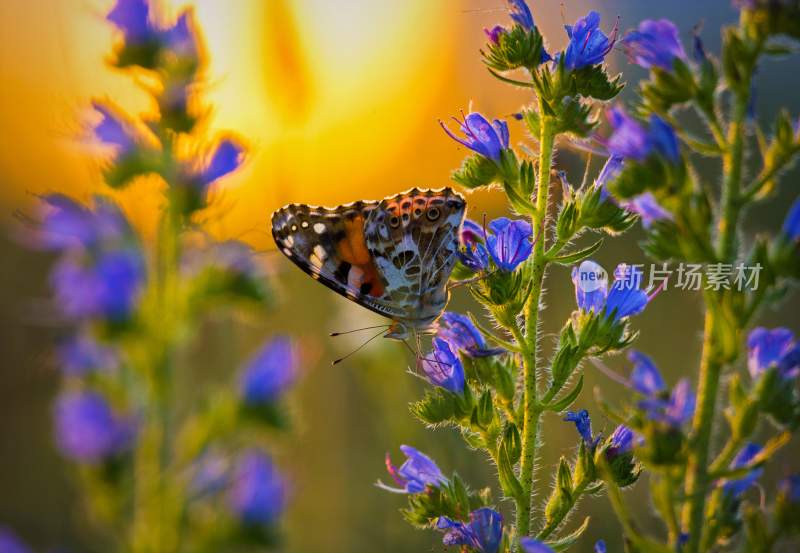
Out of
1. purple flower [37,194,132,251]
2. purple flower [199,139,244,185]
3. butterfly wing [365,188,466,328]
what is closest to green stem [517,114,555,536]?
butterfly wing [365,188,466,328]

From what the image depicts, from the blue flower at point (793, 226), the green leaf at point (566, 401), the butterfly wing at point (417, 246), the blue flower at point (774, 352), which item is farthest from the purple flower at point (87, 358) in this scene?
the blue flower at point (793, 226)

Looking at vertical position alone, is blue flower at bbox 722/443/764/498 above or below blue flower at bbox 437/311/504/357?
below

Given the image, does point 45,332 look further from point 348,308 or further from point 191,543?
point 191,543

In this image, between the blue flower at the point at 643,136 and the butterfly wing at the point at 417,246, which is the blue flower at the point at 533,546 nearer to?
the blue flower at the point at 643,136

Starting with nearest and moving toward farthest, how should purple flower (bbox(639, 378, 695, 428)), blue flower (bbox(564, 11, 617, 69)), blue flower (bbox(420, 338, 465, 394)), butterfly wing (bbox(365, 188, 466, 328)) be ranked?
1. purple flower (bbox(639, 378, 695, 428))
2. blue flower (bbox(564, 11, 617, 69))
3. blue flower (bbox(420, 338, 465, 394))
4. butterfly wing (bbox(365, 188, 466, 328))

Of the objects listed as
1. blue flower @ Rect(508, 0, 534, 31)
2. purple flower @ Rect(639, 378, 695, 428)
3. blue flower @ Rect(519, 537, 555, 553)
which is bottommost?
blue flower @ Rect(519, 537, 555, 553)

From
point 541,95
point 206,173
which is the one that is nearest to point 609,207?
point 541,95

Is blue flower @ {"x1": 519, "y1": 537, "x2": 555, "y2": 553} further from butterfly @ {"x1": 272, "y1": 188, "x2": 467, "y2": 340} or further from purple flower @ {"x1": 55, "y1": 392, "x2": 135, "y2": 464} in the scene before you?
purple flower @ {"x1": 55, "y1": 392, "x2": 135, "y2": 464}
